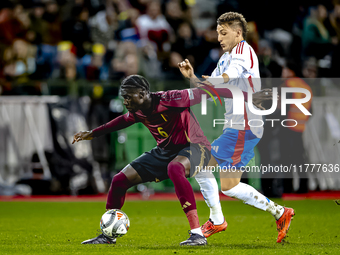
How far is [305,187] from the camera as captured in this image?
33.1 feet

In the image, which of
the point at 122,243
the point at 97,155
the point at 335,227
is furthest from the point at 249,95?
the point at 97,155

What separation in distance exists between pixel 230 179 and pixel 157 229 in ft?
5.69

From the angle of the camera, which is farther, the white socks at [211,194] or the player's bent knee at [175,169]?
the white socks at [211,194]

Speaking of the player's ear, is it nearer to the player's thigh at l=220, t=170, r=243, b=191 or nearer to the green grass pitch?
the player's thigh at l=220, t=170, r=243, b=191

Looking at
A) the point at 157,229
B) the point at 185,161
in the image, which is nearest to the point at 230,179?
the point at 185,161

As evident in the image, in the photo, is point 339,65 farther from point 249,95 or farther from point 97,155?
point 249,95

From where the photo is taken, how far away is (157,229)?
21.8 ft

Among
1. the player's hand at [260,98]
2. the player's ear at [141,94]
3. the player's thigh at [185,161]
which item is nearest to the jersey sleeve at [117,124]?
the player's ear at [141,94]

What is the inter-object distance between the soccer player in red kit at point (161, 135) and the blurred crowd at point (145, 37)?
5.23 meters

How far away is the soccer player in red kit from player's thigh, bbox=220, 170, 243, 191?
25cm

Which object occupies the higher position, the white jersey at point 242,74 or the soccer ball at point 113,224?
the white jersey at point 242,74

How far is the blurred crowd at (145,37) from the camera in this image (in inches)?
436

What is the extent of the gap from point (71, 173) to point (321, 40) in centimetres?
650

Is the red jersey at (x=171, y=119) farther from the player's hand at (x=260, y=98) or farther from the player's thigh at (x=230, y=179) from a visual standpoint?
the player's thigh at (x=230, y=179)
